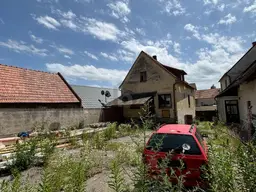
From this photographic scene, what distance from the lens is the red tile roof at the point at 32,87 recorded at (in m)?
13.2

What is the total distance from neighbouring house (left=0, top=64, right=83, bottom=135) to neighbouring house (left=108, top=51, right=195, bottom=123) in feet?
18.2

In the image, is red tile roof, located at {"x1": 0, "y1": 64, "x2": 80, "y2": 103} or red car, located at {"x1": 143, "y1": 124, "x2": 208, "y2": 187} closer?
red car, located at {"x1": 143, "y1": 124, "x2": 208, "y2": 187}

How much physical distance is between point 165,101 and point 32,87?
1325 cm

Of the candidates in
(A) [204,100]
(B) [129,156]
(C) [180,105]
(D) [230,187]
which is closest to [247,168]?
(D) [230,187]

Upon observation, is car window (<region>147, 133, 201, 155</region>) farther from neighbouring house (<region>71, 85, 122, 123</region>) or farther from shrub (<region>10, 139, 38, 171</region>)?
neighbouring house (<region>71, 85, 122, 123</region>)

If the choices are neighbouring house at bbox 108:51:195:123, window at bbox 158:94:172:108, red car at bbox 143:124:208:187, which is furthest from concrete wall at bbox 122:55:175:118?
red car at bbox 143:124:208:187

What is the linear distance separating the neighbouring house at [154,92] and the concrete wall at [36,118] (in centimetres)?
448

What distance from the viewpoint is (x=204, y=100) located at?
43.7 meters

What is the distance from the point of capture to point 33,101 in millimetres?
13938

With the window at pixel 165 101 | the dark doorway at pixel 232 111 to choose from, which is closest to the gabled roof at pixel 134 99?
the window at pixel 165 101

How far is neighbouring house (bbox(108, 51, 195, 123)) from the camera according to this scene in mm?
18625

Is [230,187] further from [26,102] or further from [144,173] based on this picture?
[26,102]

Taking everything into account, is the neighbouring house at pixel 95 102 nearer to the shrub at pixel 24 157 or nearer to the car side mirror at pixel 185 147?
the shrub at pixel 24 157

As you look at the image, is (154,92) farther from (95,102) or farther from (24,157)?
(24,157)
